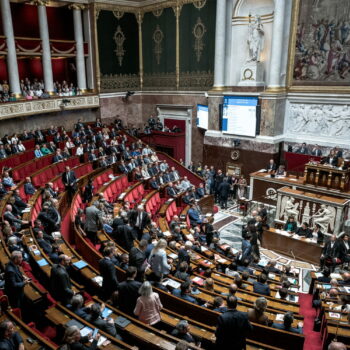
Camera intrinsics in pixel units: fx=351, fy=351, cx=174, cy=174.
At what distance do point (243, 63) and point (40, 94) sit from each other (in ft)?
30.9

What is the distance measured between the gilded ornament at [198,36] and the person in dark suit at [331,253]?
11.9 meters

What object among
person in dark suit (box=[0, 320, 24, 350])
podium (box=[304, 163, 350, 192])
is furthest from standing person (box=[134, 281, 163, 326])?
podium (box=[304, 163, 350, 192])

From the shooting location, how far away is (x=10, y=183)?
32.9 feet

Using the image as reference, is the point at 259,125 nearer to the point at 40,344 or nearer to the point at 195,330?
the point at 195,330

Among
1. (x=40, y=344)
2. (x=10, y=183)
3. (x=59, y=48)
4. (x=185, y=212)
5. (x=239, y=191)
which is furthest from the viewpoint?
(x=59, y=48)

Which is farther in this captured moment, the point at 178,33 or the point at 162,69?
the point at 162,69

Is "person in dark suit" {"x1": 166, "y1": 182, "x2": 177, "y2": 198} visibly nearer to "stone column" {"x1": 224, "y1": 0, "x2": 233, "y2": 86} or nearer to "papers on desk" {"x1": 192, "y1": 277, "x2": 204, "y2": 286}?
"papers on desk" {"x1": 192, "y1": 277, "x2": 204, "y2": 286}

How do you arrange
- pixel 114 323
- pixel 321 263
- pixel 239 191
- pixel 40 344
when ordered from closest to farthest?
pixel 40 344 → pixel 114 323 → pixel 321 263 → pixel 239 191

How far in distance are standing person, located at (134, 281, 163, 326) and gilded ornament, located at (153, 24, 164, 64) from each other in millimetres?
16876

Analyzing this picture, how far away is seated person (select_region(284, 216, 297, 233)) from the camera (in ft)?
35.5

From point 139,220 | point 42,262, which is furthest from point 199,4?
point 42,262

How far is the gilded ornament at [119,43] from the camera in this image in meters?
19.0

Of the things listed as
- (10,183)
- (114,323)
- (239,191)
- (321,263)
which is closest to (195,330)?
(114,323)

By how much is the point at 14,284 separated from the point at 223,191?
1011 centimetres
